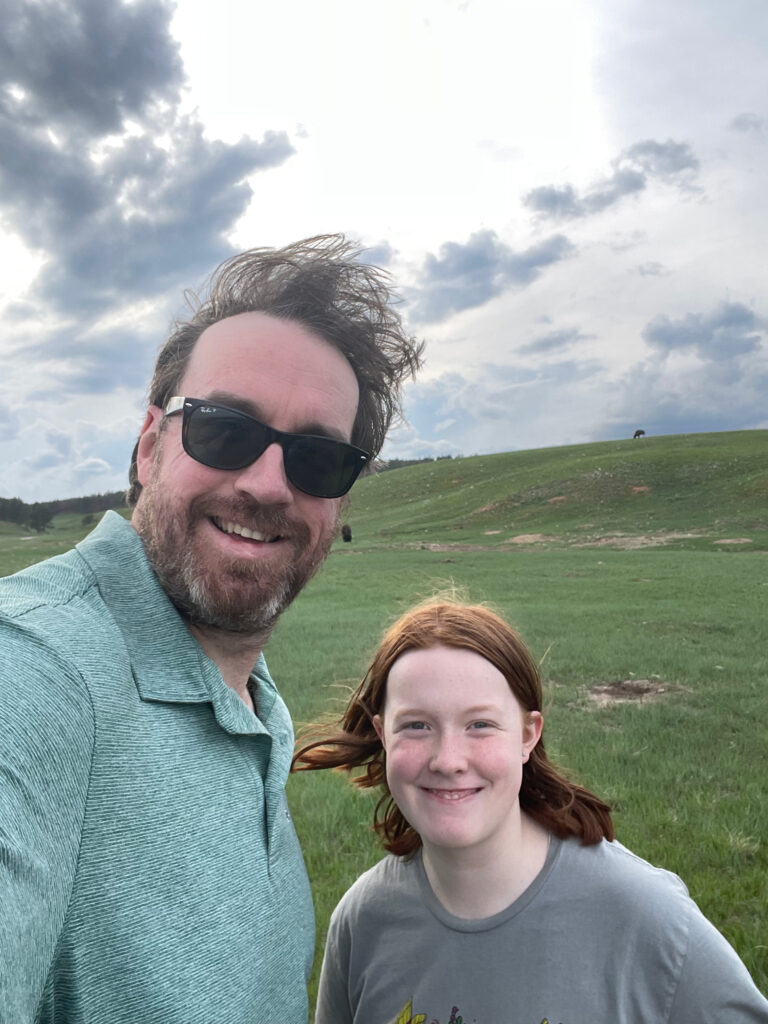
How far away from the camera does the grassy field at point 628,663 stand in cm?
493

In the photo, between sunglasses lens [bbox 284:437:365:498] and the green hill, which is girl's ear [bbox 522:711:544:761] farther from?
the green hill

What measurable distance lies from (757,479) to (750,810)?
154 ft

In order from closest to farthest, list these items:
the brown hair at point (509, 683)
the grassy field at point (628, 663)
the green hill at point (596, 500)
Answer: the brown hair at point (509, 683)
the grassy field at point (628, 663)
the green hill at point (596, 500)

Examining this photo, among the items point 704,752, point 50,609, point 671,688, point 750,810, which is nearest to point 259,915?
point 50,609

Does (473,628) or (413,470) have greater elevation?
(413,470)

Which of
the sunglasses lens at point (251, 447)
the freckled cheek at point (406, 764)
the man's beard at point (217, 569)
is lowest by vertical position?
the freckled cheek at point (406, 764)

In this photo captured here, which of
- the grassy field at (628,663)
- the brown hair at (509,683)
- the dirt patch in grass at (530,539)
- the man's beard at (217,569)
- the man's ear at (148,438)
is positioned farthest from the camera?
the dirt patch in grass at (530,539)

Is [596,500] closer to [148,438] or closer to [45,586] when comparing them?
[148,438]

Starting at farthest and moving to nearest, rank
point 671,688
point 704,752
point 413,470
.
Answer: point 413,470
point 671,688
point 704,752

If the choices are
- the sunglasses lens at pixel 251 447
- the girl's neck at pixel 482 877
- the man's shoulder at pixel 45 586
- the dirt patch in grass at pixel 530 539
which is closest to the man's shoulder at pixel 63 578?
the man's shoulder at pixel 45 586

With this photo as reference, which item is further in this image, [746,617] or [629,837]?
[746,617]

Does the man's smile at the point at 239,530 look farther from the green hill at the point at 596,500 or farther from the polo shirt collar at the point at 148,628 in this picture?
the green hill at the point at 596,500

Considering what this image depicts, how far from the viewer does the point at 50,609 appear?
154 cm

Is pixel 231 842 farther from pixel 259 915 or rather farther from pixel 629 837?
pixel 629 837
